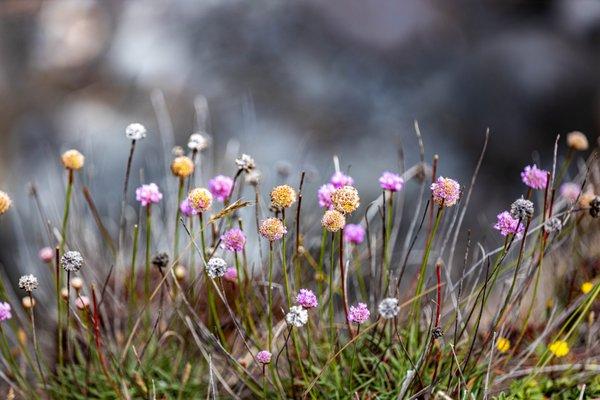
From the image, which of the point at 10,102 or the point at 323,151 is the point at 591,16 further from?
the point at 10,102

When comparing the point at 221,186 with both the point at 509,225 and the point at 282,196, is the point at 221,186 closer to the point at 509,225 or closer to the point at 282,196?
the point at 282,196

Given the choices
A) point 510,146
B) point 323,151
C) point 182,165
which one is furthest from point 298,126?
point 182,165

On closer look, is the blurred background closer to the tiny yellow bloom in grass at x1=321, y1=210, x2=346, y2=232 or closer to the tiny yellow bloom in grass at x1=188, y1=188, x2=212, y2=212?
the tiny yellow bloom in grass at x1=188, y1=188, x2=212, y2=212

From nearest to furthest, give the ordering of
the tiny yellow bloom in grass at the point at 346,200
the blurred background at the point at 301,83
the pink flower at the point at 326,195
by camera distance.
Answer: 1. the tiny yellow bloom in grass at the point at 346,200
2. the pink flower at the point at 326,195
3. the blurred background at the point at 301,83

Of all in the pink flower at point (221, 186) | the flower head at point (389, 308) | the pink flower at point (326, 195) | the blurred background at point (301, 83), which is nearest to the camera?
the flower head at point (389, 308)

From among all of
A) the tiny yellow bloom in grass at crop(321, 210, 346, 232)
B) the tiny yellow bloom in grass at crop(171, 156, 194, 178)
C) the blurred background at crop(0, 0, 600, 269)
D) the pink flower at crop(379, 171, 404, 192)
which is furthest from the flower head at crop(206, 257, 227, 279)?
the blurred background at crop(0, 0, 600, 269)

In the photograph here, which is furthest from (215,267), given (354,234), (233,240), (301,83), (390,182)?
(301,83)

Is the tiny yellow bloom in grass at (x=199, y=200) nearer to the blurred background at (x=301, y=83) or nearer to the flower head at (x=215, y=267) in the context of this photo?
the flower head at (x=215, y=267)

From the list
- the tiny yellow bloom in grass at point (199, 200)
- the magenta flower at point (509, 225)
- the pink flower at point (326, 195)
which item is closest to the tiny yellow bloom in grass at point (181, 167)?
the tiny yellow bloom in grass at point (199, 200)

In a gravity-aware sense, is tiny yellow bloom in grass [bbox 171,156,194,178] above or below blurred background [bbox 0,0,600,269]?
below
